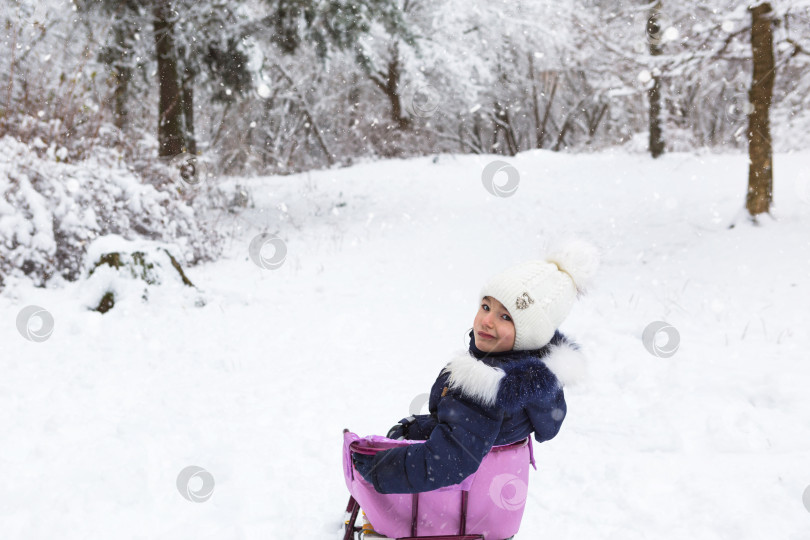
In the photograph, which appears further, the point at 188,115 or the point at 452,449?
the point at 188,115

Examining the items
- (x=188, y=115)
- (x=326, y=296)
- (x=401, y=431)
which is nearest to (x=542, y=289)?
(x=401, y=431)

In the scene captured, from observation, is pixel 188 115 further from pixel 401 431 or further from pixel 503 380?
pixel 503 380

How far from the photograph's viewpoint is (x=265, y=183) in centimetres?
1580

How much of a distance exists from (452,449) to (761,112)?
8.92 metres

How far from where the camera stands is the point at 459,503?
2.29 meters

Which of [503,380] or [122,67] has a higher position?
[122,67]

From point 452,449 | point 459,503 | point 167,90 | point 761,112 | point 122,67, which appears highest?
point 122,67

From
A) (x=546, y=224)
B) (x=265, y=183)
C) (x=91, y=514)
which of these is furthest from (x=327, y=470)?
(x=265, y=183)

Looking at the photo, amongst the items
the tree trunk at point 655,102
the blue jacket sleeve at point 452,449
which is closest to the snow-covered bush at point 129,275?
the blue jacket sleeve at point 452,449

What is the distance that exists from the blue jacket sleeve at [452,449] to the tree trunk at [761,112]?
862 centimetres

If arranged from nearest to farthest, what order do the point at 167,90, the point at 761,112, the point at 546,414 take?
the point at 546,414 → the point at 761,112 → the point at 167,90

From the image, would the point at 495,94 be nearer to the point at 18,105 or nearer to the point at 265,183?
the point at 265,183

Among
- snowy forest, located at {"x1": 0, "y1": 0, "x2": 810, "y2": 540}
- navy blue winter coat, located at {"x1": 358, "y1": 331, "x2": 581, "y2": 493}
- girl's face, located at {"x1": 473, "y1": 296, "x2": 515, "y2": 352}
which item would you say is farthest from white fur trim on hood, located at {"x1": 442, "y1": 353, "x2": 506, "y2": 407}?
snowy forest, located at {"x1": 0, "y1": 0, "x2": 810, "y2": 540}

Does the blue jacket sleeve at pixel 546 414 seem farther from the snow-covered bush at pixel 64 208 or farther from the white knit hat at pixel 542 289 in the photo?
the snow-covered bush at pixel 64 208
